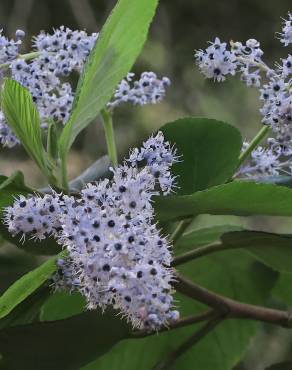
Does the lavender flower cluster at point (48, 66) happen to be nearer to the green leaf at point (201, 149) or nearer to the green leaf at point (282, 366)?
the green leaf at point (201, 149)

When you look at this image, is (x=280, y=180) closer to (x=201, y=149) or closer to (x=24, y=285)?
(x=201, y=149)

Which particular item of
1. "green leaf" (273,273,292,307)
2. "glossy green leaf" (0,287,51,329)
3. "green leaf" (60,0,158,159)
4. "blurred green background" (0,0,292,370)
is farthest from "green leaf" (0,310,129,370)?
"blurred green background" (0,0,292,370)

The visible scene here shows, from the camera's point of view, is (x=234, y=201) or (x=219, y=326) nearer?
(x=234, y=201)

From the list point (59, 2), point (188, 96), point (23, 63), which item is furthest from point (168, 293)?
point (59, 2)

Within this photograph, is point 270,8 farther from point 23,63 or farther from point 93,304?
point 93,304

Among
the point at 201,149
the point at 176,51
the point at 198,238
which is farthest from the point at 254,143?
the point at 176,51

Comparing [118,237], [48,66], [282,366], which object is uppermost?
[48,66]
